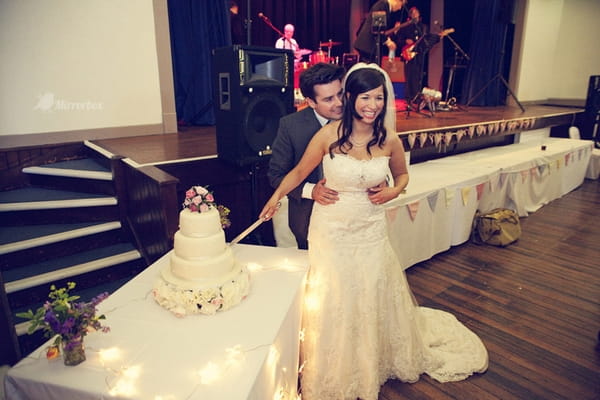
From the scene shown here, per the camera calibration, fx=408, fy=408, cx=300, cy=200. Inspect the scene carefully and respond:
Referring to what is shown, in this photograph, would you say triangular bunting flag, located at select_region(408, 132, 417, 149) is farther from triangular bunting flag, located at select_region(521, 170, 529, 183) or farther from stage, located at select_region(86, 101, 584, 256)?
triangular bunting flag, located at select_region(521, 170, 529, 183)

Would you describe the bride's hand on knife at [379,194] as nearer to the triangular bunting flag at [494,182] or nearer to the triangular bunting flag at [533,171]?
the triangular bunting flag at [494,182]

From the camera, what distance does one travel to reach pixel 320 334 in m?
2.03

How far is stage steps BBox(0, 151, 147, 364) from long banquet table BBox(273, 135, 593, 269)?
1.30m

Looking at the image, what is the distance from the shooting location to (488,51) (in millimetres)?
8305

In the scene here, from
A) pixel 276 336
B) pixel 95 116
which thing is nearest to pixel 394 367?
pixel 276 336

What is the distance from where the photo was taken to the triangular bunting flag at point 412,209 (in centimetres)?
338

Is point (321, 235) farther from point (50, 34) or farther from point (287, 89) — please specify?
point (50, 34)

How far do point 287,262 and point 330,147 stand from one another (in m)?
0.61

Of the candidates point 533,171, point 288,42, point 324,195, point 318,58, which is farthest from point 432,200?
point 288,42

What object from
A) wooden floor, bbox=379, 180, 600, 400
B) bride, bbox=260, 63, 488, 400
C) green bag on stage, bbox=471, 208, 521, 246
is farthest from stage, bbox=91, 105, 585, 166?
bride, bbox=260, 63, 488, 400

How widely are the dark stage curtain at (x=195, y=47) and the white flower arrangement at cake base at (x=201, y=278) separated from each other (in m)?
3.84

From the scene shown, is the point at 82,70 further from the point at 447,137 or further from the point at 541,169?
the point at 541,169

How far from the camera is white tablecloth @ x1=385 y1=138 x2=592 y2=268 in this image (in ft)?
11.5

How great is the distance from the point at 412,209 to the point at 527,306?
3.61ft
